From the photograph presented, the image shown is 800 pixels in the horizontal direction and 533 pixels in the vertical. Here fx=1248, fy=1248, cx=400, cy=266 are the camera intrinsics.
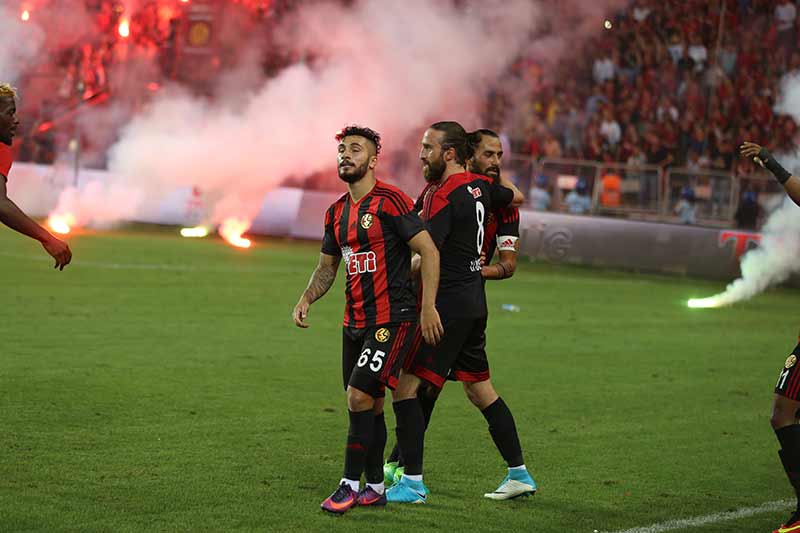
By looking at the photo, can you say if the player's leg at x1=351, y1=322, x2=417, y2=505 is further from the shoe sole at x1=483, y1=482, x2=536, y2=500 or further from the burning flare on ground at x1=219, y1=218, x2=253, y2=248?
the burning flare on ground at x1=219, y1=218, x2=253, y2=248

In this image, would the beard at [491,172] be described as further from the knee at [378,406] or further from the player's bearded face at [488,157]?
the knee at [378,406]

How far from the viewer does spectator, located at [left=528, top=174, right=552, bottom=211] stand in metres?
24.1

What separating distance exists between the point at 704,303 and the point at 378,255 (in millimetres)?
12450

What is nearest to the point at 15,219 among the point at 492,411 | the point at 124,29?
the point at 492,411

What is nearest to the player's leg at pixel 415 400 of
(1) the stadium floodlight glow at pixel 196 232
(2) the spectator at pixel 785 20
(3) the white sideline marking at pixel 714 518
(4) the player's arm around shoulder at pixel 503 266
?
(4) the player's arm around shoulder at pixel 503 266

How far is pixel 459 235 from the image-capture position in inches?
274

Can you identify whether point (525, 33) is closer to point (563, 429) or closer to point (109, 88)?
point (109, 88)

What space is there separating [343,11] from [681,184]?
7.64 m

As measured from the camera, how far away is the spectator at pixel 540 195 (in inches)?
947

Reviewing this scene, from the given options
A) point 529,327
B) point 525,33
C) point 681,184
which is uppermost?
point 525,33

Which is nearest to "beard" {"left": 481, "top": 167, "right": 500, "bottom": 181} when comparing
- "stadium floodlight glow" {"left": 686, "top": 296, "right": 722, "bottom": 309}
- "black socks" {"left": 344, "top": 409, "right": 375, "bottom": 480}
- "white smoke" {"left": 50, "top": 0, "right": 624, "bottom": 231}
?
"black socks" {"left": 344, "top": 409, "right": 375, "bottom": 480}

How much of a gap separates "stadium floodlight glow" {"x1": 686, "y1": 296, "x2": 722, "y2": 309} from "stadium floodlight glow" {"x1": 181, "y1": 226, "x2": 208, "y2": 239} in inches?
439

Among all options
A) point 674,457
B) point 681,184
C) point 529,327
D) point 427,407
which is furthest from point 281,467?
point 681,184

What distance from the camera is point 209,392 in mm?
9594
